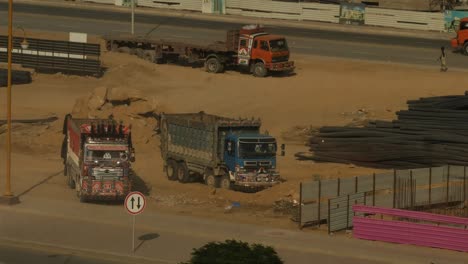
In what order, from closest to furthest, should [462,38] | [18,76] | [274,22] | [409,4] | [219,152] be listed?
[219,152] < [18,76] < [462,38] < [274,22] < [409,4]

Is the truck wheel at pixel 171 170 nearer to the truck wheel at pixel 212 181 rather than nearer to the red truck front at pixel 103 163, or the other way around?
the truck wheel at pixel 212 181

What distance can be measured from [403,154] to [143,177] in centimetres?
1105

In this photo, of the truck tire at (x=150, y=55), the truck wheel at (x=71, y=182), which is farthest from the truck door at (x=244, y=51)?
the truck wheel at (x=71, y=182)

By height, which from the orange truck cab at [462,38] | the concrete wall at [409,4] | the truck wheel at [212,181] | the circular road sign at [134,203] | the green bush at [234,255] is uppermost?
the concrete wall at [409,4]

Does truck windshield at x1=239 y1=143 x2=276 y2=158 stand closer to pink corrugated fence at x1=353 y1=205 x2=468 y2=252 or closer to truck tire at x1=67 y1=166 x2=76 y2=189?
truck tire at x1=67 y1=166 x2=76 y2=189

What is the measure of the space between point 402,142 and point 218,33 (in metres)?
37.1

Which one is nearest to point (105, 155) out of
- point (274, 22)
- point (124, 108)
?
point (124, 108)

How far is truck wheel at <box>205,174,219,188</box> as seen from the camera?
44688 millimetres

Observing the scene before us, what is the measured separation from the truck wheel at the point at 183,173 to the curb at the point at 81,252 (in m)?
13.2

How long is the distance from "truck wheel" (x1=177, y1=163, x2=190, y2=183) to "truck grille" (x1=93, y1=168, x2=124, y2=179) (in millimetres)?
6439

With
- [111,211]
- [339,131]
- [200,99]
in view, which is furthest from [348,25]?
[111,211]

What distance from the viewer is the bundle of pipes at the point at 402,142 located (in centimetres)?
4728

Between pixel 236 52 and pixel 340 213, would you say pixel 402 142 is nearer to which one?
pixel 340 213

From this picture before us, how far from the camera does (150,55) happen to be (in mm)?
73625
